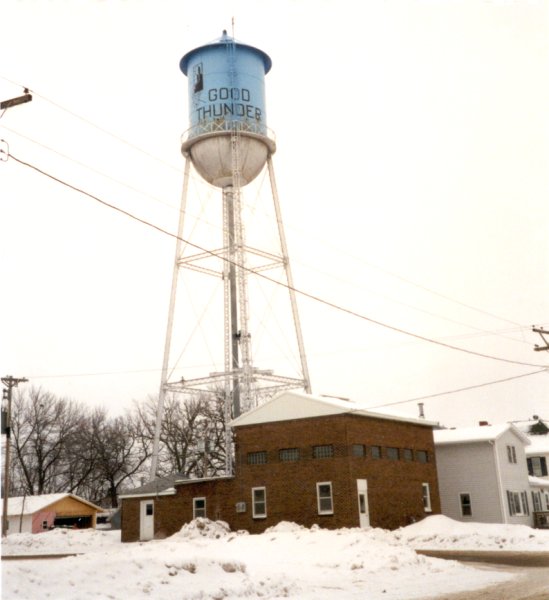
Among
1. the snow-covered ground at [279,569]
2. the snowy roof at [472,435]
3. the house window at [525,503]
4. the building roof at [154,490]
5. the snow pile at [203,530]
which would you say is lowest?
the snow-covered ground at [279,569]

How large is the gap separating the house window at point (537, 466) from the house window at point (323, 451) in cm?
2907

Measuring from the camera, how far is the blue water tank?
120 ft

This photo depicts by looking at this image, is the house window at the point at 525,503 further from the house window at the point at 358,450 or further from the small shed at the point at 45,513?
the small shed at the point at 45,513

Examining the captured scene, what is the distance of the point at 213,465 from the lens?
2475 inches

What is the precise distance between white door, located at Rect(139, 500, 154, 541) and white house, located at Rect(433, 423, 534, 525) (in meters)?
14.9

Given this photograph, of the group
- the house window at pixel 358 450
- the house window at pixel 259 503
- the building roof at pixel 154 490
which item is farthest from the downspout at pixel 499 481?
the building roof at pixel 154 490

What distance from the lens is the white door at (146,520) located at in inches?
1518

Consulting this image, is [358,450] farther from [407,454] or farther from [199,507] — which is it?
[199,507]

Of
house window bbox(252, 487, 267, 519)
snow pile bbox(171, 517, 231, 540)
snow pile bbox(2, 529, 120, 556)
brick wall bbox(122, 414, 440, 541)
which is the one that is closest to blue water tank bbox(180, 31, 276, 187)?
brick wall bbox(122, 414, 440, 541)

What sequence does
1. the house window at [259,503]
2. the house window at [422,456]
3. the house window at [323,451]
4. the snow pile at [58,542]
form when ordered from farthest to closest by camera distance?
the snow pile at [58,542] → the house window at [422,456] → the house window at [259,503] → the house window at [323,451]

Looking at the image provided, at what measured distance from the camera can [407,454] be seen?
36.8m

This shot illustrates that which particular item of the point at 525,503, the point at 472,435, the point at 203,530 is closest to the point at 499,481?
the point at 472,435

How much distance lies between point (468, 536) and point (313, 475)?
6710mm

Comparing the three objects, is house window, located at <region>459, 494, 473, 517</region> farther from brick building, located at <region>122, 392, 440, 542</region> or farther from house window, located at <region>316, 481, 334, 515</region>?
house window, located at <region>316, 481, 334, 515</region>
